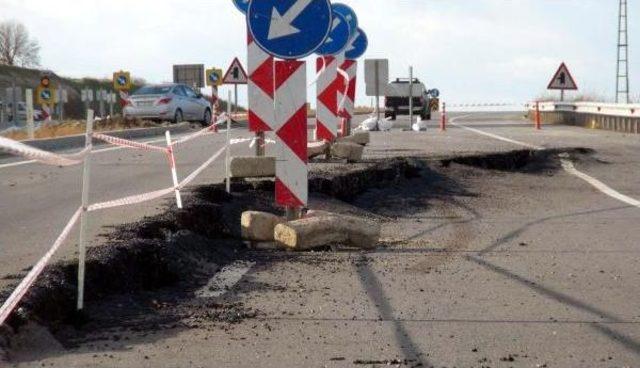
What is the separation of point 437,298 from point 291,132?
125 inches

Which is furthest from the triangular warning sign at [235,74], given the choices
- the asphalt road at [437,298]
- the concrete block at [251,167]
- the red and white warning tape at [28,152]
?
the red and white warning tape at [28,152]

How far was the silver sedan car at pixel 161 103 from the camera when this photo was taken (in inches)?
1407

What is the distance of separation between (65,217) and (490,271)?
15.7 feet

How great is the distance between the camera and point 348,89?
18750mm

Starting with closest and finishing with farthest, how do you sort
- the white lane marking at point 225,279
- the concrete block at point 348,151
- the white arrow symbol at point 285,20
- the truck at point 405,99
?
the white lane marking at point 225,279
the white arrow symbol at point 285,20
the concrete block at point 348,151
the truck at point 405,99

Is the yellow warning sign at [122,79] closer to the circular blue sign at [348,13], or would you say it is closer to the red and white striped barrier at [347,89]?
the red and white striped barrier at [347,89]

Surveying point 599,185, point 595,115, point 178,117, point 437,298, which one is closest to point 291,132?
point 437,298

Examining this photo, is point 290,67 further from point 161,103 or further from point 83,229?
point 161,103

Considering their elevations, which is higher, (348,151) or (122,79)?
(122,79)

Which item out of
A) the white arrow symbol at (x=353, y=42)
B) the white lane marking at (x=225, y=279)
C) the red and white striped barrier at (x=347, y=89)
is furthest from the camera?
the white arrow symbol at (x=353, y=42)

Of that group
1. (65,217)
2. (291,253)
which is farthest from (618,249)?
(65,217)

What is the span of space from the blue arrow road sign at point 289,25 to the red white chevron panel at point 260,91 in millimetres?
1137

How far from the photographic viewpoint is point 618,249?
9.34 meters

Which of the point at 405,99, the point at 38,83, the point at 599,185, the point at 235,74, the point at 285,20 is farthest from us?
the point at 38,83
